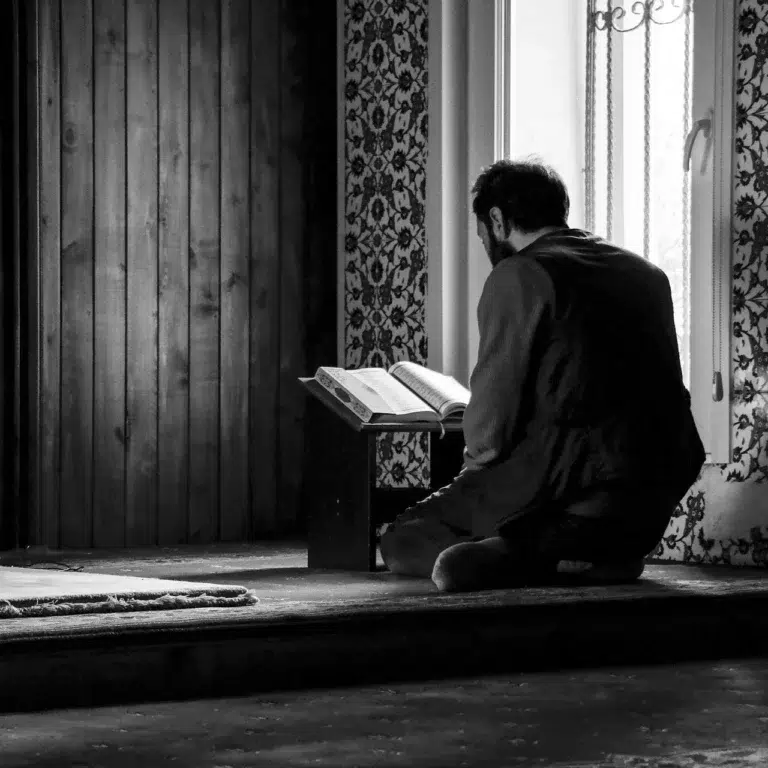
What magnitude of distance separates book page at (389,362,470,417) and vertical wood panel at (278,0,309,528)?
1.37 meters

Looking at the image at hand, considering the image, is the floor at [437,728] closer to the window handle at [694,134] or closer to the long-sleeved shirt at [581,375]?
the long-sleeved shirt at [581,375]

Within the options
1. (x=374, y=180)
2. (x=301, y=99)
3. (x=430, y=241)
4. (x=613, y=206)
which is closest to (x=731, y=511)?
(x=613, y=206)

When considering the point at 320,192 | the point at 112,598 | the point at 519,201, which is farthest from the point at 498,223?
the point at 320,192

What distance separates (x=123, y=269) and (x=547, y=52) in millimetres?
1745

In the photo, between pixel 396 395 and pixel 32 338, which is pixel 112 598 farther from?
pixel 32 338

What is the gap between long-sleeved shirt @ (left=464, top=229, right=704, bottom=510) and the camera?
3.66 meters

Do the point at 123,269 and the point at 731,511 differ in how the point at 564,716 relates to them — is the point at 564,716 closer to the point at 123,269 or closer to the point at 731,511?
the point at 731,511

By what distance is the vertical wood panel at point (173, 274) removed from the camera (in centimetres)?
568

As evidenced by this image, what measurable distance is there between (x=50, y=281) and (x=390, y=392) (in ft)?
5.28

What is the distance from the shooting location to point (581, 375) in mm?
3660

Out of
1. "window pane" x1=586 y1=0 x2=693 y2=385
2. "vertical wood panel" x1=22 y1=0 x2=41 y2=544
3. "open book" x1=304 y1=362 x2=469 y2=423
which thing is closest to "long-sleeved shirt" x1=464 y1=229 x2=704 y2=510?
"open book" x1=304 y1=362 x2=469 y2=423

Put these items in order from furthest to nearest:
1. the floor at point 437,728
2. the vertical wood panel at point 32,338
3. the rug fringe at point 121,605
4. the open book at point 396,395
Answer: the vertical wood panel at point 32,338 → the open book at point 396,395 → the rug fringe at point 121,605 → the floor at point 437,728

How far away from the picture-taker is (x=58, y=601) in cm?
295

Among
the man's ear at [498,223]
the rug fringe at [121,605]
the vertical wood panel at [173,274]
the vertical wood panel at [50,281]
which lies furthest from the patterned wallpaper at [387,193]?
the rug fringe at [121,605]
